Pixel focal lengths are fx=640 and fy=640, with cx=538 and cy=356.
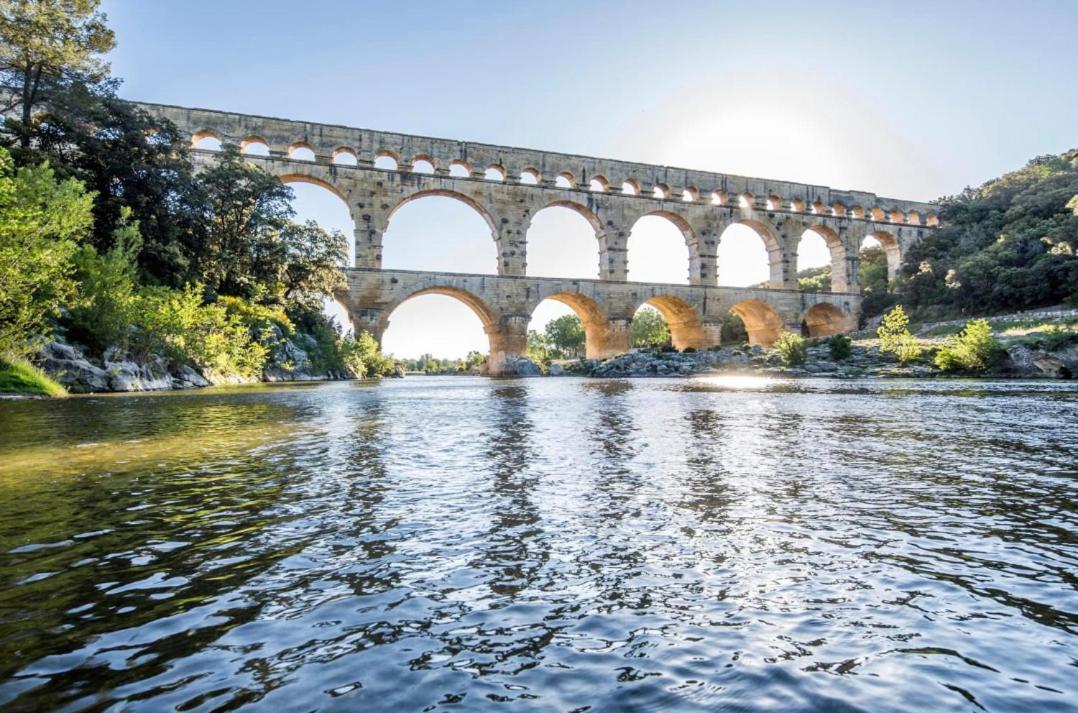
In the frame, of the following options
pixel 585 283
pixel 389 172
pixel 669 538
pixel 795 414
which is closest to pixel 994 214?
pixel 585 283

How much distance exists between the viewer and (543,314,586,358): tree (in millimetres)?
73188

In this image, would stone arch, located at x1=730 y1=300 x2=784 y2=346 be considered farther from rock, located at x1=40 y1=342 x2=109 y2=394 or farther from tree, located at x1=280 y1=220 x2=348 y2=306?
rock, located at x1=40 y1=342 x2=109 y2=394

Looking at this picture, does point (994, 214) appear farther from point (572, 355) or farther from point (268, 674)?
point (268, 674)

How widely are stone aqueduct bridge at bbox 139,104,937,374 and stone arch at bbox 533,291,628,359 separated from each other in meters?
0.08

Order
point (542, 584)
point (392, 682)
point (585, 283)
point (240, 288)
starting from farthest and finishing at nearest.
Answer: point (585, 283) < point (240, 288) < point (542, 584) < point (392, 682)

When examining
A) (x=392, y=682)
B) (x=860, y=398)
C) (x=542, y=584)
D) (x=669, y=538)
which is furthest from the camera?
(x=860, y=398)

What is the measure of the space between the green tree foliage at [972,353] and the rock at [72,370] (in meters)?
24.1

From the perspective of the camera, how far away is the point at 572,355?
253 feet

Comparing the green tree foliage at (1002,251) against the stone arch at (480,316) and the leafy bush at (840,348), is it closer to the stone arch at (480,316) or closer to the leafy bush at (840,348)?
the leafy bush at (840,348)

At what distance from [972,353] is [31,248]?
2461cm

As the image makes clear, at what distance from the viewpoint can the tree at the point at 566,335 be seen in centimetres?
7319

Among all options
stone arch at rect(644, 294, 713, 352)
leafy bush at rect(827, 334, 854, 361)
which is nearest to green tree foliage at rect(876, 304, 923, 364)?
leafy bush at rect(827, 334, 854, 361)

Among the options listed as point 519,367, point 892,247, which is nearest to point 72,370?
point 519,367

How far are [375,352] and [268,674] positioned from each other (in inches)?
1237
